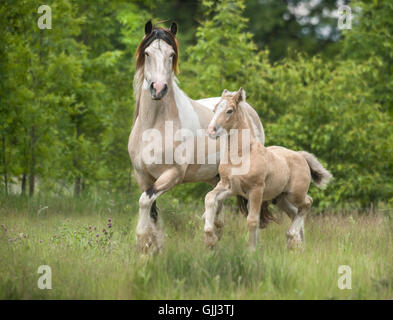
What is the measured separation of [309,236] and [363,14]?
9.27 m

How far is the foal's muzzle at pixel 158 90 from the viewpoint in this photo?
5.96m

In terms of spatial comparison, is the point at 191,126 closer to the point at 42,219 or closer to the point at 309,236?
the point at 309,236

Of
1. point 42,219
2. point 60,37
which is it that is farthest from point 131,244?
point 60,37

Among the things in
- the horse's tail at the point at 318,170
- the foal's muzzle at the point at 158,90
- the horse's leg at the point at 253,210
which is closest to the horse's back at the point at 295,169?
the horse's tail at the point at 318,170

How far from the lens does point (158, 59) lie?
6.19 m

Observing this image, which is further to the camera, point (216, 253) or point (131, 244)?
point (131, 244)

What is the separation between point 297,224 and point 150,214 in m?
1.83

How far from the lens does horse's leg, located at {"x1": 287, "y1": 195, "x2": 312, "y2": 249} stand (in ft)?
22.1

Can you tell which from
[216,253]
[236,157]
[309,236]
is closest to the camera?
[216,253]

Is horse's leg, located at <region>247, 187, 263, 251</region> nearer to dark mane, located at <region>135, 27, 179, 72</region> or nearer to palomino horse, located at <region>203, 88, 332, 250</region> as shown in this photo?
palomino horse, located at <region>203, 88, 332, 250</region>

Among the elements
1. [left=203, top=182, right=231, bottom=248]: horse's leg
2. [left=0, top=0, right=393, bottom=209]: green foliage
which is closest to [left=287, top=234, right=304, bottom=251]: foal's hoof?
[left=203, top=182, right=231, bottom=248]: horse's leg

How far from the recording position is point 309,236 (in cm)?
778

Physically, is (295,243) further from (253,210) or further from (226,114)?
(226,114)

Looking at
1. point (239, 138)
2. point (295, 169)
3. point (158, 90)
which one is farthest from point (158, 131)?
point (295, 169)
